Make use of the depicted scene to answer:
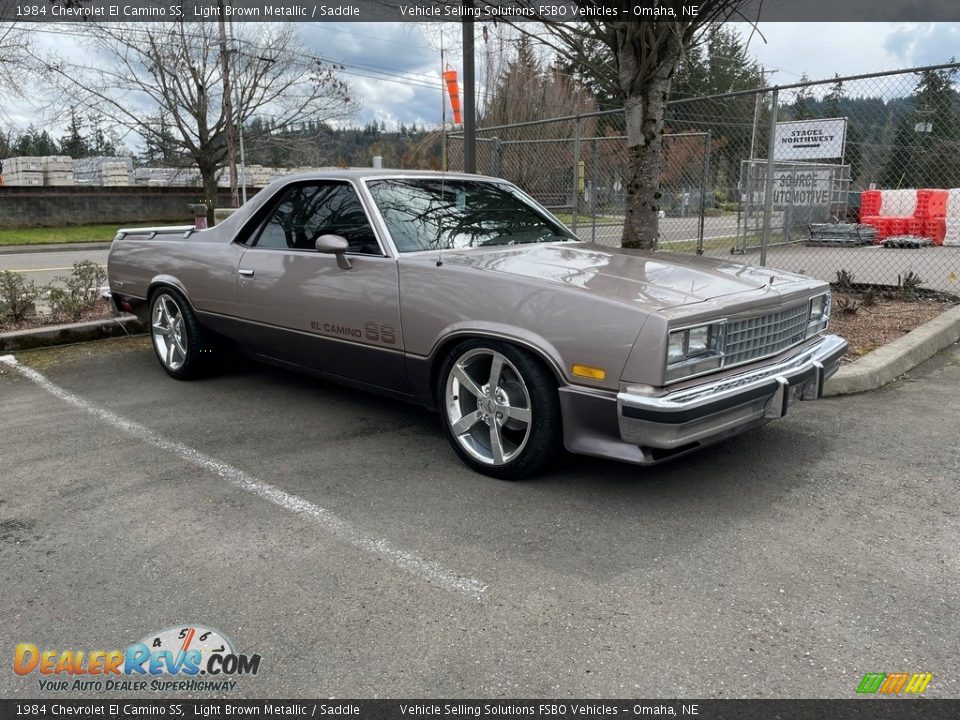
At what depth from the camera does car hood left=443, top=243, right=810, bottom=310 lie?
11.4ft

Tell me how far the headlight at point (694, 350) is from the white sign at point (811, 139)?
8.71 m

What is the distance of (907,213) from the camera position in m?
16.7

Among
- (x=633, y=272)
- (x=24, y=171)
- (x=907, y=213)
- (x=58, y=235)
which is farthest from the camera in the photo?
(x=24, y=171)

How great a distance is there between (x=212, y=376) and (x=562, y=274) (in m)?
3.33

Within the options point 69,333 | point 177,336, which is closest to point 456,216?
point 177,336

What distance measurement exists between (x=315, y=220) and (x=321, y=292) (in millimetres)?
551

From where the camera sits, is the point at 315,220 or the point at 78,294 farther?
the point at 78,294

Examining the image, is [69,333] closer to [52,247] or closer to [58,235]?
[52,247]

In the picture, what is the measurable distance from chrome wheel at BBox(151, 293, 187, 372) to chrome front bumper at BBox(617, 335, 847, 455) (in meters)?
3.75

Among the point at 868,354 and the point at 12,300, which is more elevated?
the point at 12,300

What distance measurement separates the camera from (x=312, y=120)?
91.5 feet

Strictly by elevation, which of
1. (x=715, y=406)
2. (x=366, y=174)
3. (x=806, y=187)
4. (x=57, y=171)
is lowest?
(x=715, y=406)

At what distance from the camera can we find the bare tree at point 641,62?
19.2ft

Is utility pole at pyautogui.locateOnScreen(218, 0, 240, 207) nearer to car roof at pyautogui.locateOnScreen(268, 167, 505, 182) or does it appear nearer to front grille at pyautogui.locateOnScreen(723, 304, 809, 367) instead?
car roof at pyautogui.locateOnScreen(268, 167, 505, 182)
